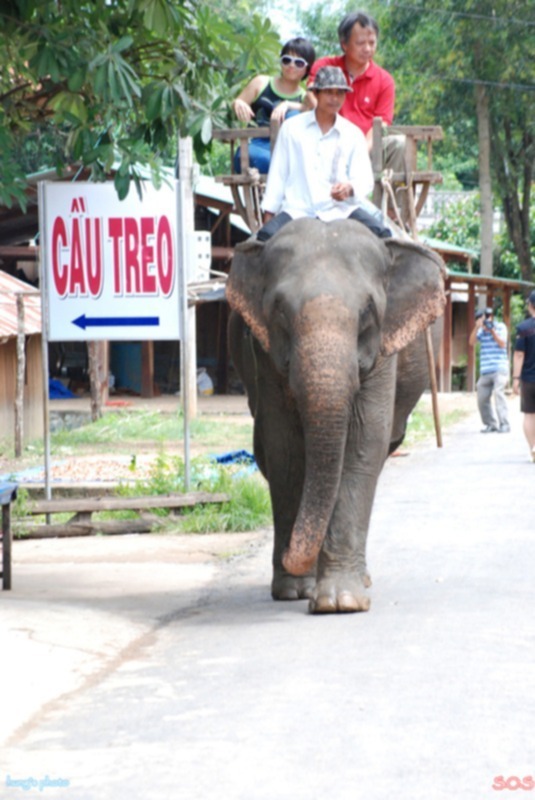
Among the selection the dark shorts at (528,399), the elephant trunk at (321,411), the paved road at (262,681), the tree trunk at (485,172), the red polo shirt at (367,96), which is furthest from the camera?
the tree trunk at (485,172)

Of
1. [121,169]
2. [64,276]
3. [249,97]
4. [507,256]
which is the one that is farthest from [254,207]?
[507,256]

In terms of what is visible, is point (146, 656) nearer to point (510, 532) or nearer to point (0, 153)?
point (0, 153)

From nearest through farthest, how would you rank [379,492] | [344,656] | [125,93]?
[344,656] < [125,93] < [379,492]

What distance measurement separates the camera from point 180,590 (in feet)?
29.6

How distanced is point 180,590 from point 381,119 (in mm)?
3229

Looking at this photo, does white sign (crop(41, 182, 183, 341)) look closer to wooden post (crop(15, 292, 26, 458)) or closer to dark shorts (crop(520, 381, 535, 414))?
dark shorts (crop(520, 381, 535, 414))

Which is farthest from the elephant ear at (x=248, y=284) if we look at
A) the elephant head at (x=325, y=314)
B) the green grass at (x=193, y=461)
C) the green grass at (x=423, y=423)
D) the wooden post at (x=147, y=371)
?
the wooden post at (x=147, y=371)

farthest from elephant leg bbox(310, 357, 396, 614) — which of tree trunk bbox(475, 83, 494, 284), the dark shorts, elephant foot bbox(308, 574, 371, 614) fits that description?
tree trunk bbox(475, 83, 494, 284)

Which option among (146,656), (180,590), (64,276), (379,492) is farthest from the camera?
(379,492)

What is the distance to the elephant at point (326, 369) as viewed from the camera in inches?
281

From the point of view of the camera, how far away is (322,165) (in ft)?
26.2

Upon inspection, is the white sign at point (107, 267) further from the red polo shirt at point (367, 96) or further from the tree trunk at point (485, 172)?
the tree trunk at point (485, 172)

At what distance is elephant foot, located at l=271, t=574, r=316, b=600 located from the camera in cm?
830

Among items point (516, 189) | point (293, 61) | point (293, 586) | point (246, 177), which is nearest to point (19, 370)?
point (246, 177)
